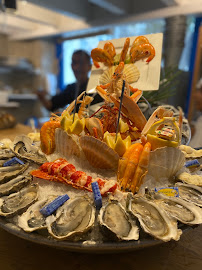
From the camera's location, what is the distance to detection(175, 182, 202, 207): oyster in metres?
0.79

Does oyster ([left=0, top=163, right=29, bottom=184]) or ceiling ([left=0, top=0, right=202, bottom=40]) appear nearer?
oyster ([left=0, top=163, right=29, bottom=184])

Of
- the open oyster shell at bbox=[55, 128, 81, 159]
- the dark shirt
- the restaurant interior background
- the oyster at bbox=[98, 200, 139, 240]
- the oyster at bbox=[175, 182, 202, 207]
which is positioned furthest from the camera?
the restaurant interior background

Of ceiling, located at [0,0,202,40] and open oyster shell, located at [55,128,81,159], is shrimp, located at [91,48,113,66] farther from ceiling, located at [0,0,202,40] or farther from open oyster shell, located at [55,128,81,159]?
ceiling, located at [0,0,202,40]

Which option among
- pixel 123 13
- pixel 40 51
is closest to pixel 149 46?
pixel 123 13

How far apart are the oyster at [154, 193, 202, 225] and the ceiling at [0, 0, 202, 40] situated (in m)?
3.56

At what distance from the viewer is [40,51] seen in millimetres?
6000

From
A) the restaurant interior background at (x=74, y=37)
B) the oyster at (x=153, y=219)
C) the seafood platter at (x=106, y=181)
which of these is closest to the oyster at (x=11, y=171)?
the seafood platter at (x=106, y=181)

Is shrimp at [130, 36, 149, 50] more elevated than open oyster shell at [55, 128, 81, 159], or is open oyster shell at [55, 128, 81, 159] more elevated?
shrimp at [130, 36, 149, 50]

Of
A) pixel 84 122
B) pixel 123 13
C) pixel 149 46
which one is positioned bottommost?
pixel 84 122

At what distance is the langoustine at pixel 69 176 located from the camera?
2.62ft

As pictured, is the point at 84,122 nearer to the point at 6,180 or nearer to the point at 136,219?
the point at 6,180

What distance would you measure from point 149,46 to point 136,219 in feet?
3.25

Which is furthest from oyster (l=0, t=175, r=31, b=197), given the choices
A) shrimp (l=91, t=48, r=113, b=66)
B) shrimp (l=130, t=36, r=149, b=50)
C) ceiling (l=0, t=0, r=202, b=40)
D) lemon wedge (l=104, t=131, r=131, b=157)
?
ceiling (l=0, t=0, r=202, b=40)

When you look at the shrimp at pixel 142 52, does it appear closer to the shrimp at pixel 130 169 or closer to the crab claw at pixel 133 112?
the crab claw at pixel 133 112
